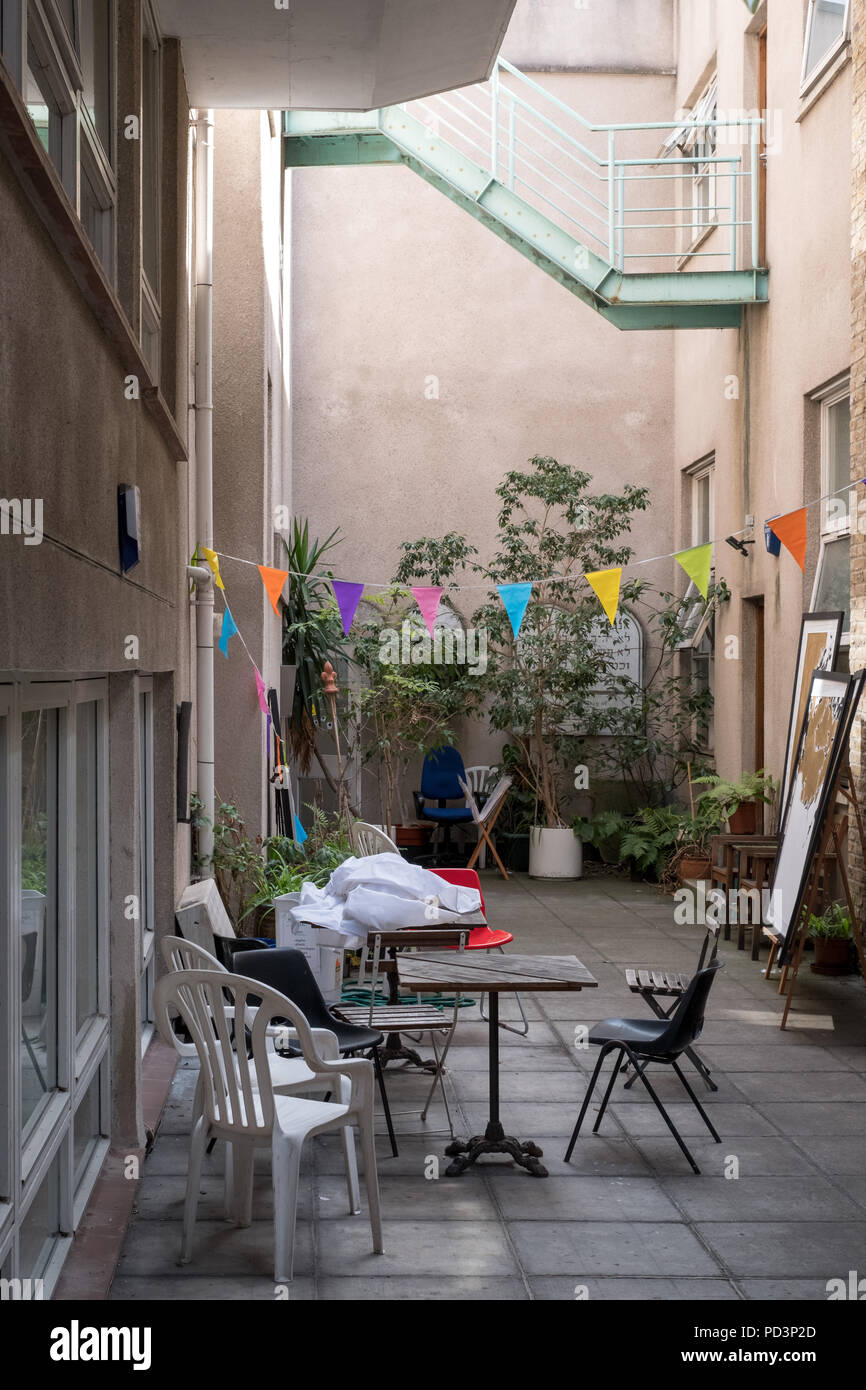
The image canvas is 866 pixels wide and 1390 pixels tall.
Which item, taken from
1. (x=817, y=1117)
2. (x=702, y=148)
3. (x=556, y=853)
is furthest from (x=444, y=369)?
(x=817, y=1117)

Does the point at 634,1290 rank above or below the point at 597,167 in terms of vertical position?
below

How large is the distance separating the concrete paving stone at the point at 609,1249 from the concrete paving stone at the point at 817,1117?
121 cm

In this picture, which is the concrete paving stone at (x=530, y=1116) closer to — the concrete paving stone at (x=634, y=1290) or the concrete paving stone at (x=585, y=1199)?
the concrete paving stone at (x=585, y=1199)

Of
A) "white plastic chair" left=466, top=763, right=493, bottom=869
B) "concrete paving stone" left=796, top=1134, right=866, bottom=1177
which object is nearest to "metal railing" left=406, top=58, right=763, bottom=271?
"white plastic chair" left=466, top=763, right=493, bottom=869

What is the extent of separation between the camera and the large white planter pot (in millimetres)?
11945

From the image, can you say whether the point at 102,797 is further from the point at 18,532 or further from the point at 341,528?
the point at 341,528

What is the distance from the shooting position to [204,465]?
7.25 m

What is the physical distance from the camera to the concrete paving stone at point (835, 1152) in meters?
4.80

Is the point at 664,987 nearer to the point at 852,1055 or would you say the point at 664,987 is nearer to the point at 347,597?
the point at 852,1055

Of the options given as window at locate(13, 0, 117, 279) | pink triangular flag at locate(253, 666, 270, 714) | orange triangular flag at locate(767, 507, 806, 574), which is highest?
window at locate(13, 0, 117, 279)

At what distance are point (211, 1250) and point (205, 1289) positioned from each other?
0.27 m

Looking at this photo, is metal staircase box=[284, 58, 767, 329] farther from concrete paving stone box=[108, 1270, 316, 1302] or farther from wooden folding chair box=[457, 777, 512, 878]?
concrete paving stone box=[108, 1270, 316, 1302]

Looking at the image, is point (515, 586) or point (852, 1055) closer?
point (852, 1055)

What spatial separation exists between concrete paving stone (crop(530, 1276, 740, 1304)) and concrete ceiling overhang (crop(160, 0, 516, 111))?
495 cm
